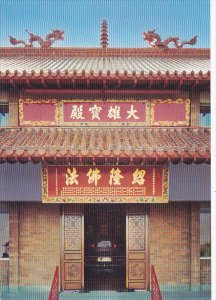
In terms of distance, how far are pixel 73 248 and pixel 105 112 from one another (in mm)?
3052

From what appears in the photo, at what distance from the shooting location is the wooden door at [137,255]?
24.7ft

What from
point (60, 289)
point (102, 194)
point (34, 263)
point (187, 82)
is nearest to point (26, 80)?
point (102, 194)

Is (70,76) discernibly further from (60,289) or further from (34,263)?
(60,289)

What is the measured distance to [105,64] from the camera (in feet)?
33.7

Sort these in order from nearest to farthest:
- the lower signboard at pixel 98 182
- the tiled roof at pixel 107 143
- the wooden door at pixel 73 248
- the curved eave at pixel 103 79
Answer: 1. the tiled roof at pixel 107 143
2. the lower signboard at pixel 98 182
3. the curved eave at pixel 103 79
4. the wooden door at pixel 73 248

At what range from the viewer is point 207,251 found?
24.9ft

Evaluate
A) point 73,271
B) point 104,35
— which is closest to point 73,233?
point 73,271

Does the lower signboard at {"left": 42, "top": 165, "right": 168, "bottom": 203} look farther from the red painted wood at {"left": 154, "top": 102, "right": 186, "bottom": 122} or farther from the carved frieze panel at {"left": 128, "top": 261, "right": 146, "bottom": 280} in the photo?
the carved frieze panel at {"left": 128, "top": 261, "right": 146, "bottom": 280}

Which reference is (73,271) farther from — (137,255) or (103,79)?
(103,79)

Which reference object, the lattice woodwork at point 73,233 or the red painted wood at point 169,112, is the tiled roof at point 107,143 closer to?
the red painted wood at point 169,112

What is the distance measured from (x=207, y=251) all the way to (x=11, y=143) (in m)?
4.75

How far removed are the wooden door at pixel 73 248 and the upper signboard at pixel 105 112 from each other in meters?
1.93

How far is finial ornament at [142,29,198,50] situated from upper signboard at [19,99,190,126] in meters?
3.60

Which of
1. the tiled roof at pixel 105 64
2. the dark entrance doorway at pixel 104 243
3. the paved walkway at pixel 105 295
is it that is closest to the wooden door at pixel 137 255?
the paved walkway at pixel 105 295
